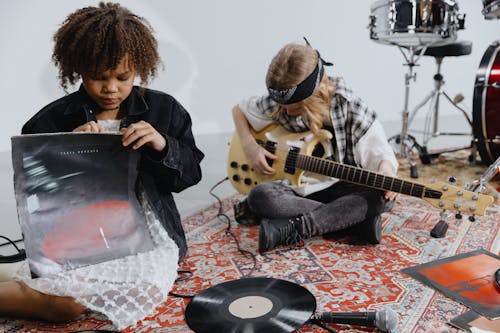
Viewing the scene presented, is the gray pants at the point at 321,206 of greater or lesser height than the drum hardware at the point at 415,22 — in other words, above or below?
below

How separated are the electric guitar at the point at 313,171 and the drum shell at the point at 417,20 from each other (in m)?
0.95

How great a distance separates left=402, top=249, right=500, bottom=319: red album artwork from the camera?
1.13 meters

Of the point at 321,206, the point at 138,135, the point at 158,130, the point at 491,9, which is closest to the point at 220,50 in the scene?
the point at 491,9

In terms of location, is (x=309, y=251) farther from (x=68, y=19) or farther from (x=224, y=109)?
(x=224, y=109)

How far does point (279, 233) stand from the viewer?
1479mm

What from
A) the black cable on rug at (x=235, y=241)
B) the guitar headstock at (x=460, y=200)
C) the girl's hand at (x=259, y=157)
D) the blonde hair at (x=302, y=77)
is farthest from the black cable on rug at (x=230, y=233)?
the guitar headstock at (x=460, y=200)

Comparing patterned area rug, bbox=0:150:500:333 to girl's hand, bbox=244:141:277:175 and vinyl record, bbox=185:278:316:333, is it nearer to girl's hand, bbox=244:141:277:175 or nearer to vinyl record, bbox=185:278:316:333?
vinyl record, bbox=185:278:316:333

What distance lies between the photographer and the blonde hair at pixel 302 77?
1.49m

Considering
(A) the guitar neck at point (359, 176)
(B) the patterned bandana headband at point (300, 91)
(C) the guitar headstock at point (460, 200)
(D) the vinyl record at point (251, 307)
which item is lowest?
(D) the vinyl record at point (251, 307)

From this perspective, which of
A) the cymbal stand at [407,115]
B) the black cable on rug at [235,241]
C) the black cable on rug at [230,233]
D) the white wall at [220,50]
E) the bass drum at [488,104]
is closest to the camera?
the black cable on rug at [235,241]

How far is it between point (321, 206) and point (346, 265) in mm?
238

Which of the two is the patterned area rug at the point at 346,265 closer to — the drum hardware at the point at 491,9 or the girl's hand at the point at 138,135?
the girl's hand at the point at 138,135

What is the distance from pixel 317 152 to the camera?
5.38ft

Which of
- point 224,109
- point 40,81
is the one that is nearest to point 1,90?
point 40,81
